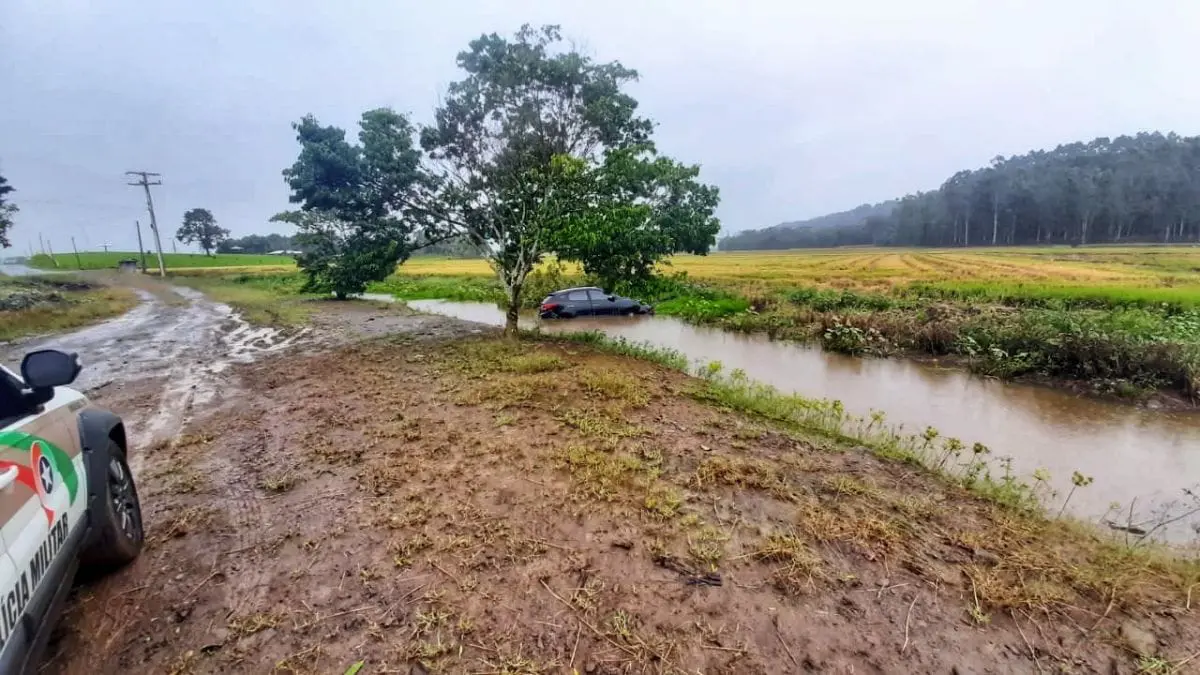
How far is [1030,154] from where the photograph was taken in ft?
319

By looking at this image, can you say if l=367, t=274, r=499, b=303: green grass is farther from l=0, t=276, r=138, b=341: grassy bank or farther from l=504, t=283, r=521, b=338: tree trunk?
l=504, t=283, r=521, b=338: tree trunk

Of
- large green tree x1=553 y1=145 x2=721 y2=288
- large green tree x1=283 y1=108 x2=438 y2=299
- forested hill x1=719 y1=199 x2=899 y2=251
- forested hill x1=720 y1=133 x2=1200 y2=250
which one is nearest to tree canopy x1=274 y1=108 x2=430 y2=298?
large green tree x1=283 y1=108 x2=438 y2=299

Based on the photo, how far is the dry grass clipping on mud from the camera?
2.72 m

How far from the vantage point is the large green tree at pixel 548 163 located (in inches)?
425

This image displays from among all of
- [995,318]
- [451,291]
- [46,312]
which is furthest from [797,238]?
[46,312]

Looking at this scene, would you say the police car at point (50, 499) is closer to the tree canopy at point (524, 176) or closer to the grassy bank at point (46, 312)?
the tree canopy at point (524, 176)

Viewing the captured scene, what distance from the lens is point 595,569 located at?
334cm

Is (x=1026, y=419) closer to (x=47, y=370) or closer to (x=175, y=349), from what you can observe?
(x=47, y=370)

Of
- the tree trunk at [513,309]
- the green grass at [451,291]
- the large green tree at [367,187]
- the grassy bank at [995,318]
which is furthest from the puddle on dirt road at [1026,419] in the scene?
the green grass at [451,291]

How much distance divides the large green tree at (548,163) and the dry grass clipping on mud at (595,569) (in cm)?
622

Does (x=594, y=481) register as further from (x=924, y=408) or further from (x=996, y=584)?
(x=924, y=408)

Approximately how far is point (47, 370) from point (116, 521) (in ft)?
3.81

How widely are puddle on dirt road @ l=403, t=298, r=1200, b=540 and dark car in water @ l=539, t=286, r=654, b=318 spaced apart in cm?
585

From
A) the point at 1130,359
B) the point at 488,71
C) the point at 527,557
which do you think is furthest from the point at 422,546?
the point at 1130,359
